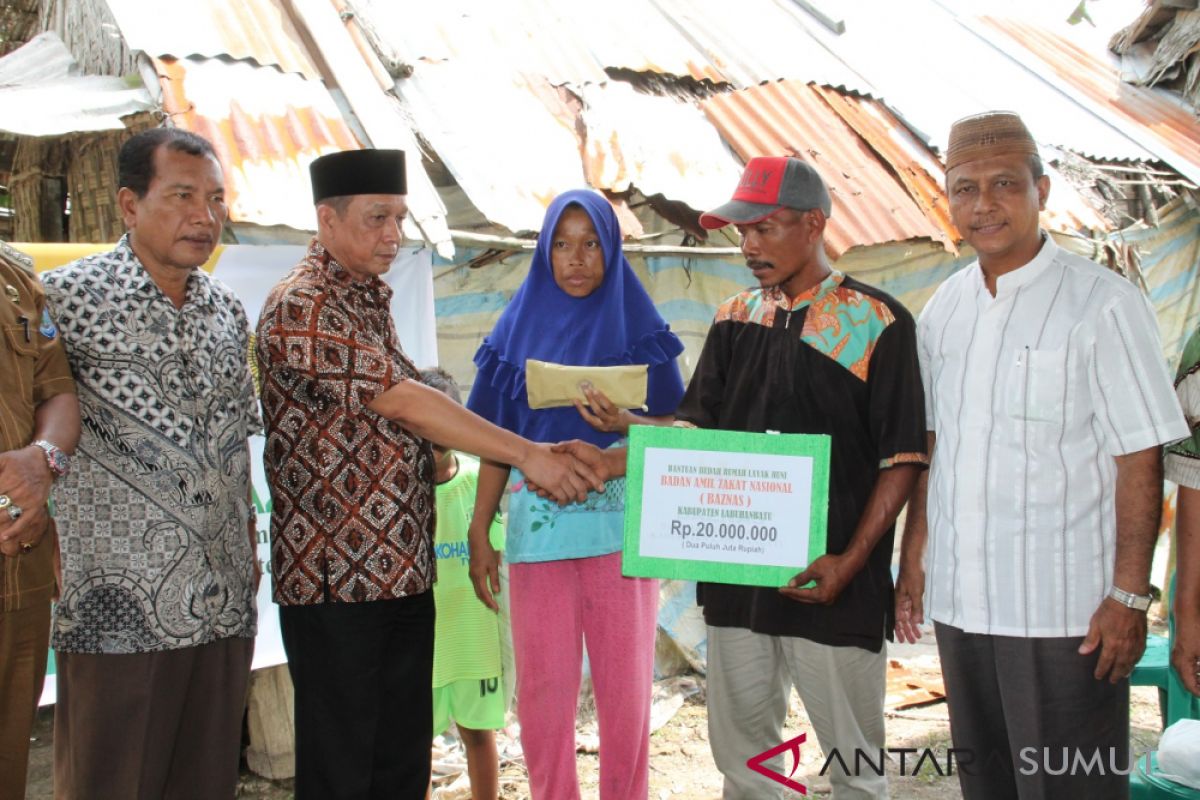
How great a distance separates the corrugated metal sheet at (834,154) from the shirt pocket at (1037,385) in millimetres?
3106

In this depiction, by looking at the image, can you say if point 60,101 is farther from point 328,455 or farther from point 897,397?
point 897,397

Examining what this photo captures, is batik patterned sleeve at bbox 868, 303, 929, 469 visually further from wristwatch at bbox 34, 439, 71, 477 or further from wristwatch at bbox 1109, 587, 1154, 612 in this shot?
wristwatch at bbox 34, 439, 71, 477

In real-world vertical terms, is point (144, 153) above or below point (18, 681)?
above

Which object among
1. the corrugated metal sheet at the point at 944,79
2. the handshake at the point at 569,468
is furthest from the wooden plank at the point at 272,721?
the corrugated metal sheet at the point at 944,79

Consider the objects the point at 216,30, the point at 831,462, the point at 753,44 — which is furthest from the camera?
the point at 753,44

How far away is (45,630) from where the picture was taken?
249cm

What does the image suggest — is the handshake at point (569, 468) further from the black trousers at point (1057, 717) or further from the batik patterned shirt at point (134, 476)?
the black trousers at point (1057, 717)

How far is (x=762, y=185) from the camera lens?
2.81m

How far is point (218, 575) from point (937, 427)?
6.49 ft

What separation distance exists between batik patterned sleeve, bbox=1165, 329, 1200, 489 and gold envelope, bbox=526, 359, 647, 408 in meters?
1.40

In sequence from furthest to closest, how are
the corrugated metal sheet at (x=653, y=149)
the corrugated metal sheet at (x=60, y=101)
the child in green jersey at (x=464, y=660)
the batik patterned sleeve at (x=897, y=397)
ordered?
the corrugated metal sheet at (x=653, y=149), the corrugated metal sheet at (x=60, y=101), the child in green jersey at (x=464, y=660), the batik patterned sleeve at (x=897, y=397)

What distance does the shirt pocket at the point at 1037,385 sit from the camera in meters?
2.46

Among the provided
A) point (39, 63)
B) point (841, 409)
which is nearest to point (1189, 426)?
point (841, 409)

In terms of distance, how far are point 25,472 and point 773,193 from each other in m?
2.02
